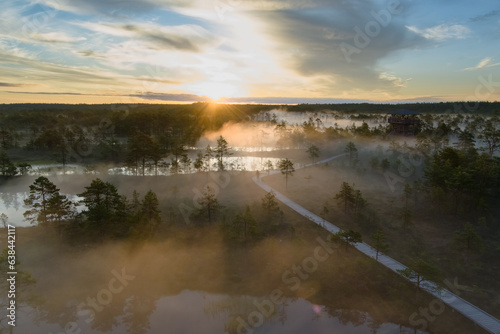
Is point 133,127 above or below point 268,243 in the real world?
above

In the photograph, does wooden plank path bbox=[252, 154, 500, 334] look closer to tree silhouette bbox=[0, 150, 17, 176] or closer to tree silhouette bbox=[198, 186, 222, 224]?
tree silhouette bbox=[198, 186, 222, 224]

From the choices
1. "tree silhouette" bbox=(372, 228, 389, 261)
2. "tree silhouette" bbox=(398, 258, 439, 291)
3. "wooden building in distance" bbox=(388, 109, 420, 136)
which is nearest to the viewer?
"tree silhouette" bbox=(398, 258, 439, 291)

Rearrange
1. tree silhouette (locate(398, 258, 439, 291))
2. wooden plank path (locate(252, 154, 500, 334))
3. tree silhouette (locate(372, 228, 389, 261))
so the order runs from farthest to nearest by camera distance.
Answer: tree silhouette (locate(372, 228, 389, 261)), tree silhouette (locate(398, 258, 439, 291)), wooden plank path (locate(252, 154, 500, 334))

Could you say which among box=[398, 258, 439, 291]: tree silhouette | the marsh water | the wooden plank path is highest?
box=[398, 258, 439, 291]: tree silhouette

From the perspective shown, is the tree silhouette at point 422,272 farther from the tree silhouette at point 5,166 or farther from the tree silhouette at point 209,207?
the tree silhouette at point 5,166

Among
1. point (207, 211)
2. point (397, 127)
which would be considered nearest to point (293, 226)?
point (207, 211)

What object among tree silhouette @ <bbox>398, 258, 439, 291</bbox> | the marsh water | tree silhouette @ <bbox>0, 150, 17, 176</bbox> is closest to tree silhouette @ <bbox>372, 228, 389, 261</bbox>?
tree silhouette @ <bbox>398, 258, 439, 291</bbox>

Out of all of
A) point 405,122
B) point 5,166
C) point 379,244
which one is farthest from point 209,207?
point 405,122

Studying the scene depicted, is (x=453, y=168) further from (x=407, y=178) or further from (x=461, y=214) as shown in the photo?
(x=407, y=178)
